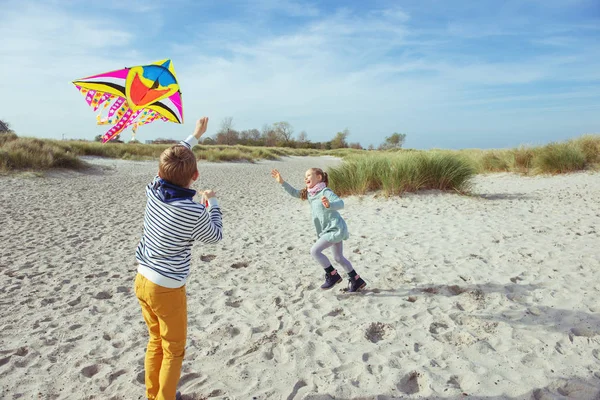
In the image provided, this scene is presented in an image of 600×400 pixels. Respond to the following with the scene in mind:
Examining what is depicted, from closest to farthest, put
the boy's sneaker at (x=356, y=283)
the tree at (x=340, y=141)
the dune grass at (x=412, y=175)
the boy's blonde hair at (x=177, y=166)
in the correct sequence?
the boy's blonde hair at (x=177, y=166) → the boy's sneaker at (x=356, y=283) → the dune grass at (x=412, y=175) → the tree at (x=340, y=141)

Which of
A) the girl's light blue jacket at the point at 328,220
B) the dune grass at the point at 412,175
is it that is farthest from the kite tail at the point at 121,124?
the dune grass at the point at 412,175

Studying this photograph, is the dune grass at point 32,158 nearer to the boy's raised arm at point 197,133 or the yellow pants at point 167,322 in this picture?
the boy's raised arm at point 197,133

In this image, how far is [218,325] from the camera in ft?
12.3

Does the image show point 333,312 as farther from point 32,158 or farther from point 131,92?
point 32,158

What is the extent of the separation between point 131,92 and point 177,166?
1.24 metres

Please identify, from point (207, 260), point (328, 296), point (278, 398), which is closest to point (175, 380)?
point (278, 398)

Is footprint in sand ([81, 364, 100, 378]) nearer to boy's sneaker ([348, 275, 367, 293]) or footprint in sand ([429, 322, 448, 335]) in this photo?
boy's sneaker ([348, 275, 367, 293])

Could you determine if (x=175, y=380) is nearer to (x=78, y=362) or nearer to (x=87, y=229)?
(x=78, y=362)

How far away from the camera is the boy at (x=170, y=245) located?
216 centimetres

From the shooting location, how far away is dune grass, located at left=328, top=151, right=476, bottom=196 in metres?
10.2

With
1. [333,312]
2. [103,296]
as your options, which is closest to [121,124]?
[103,296]

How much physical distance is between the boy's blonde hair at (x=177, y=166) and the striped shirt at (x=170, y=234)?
3.8 inches

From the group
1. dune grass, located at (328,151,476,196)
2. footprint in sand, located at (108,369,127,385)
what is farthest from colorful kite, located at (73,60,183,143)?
dune grass, located at (328,151,476,196)

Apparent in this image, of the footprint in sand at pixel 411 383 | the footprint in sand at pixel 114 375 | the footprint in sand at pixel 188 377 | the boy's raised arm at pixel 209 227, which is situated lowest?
the footprint in sand at pixel 114 375
